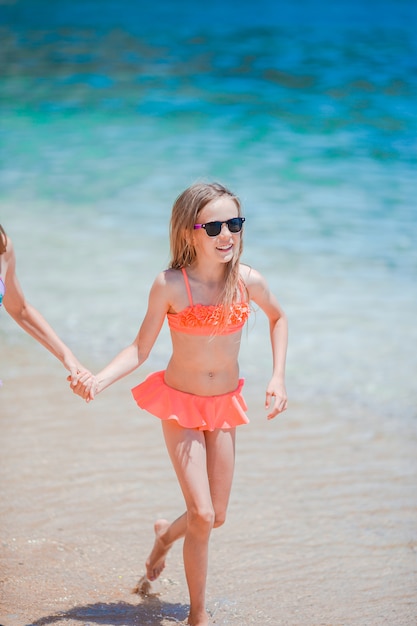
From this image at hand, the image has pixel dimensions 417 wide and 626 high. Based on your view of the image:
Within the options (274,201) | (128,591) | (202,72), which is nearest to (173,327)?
(128,591)

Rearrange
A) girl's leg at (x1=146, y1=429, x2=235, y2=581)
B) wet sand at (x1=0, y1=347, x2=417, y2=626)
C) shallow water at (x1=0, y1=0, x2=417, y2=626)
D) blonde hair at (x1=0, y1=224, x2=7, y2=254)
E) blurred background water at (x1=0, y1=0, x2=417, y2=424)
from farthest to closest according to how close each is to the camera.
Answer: blurred background water at (x1=0, y1=0, x2=417, y2=424) → shallow water at (x1=0, y1=0, x2=417, y2=626) → wet sand at (x1=0, y1=347, x2=417, y2=626) → girl's leg at (x1=146, y1=429, x2=235, y2=581) → blonde hair at (x1=0, y1=224, x2=7, y2=254)

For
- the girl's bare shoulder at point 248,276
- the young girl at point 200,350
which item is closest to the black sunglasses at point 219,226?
the young girl at point 200,350

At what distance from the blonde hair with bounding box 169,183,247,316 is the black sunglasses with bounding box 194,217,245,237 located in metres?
0.07

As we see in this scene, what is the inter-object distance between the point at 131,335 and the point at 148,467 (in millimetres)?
2125

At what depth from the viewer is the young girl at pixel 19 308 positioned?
131 inches

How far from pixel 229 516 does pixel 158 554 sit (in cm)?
81

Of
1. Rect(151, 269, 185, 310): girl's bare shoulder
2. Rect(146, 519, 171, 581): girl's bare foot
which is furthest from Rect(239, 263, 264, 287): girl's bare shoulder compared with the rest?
Rect(146, 519, 171, 581): girl's bare foot

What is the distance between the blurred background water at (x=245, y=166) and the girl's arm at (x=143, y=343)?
0.54 m

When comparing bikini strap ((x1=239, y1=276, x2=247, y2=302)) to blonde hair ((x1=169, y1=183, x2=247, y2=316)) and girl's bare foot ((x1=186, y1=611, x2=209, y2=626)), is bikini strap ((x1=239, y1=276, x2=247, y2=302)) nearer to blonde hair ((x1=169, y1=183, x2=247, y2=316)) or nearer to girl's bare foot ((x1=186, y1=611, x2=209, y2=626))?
blonde hair ((x1=169, y1=183, x2=247, y2=316))

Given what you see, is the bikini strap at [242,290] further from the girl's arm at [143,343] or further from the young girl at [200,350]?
the girl's arm at [143,343]

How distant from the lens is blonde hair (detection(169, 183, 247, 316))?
11.4 ft

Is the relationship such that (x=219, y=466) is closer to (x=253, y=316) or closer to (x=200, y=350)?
(x=200, y=350)

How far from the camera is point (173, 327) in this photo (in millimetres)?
3529

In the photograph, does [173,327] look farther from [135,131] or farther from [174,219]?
[135,131]
